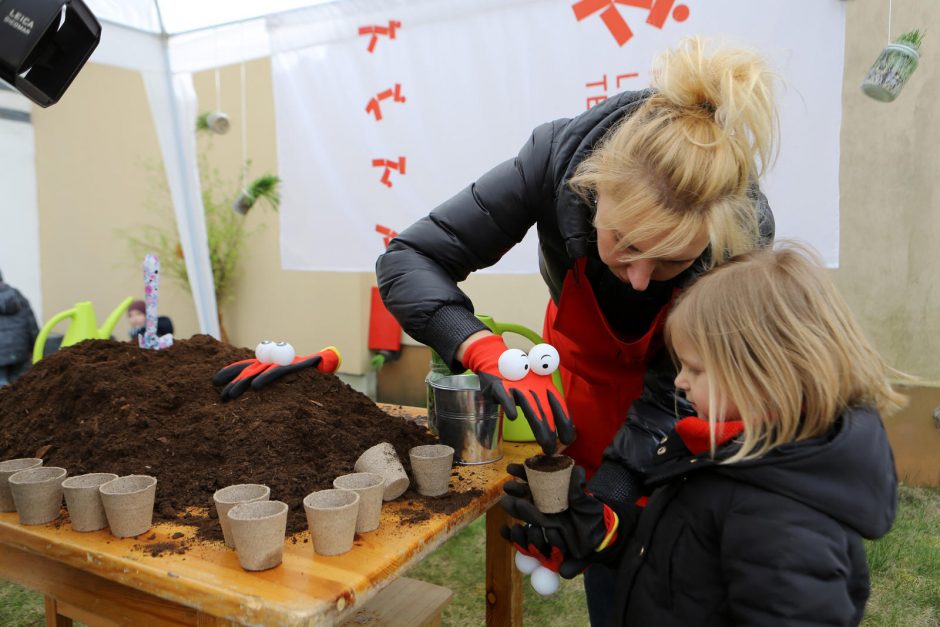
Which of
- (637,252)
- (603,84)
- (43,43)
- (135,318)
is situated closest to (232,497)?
(637,252)

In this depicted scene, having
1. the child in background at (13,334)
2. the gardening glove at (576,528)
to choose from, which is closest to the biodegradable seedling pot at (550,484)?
the gardening glove at (576,528)

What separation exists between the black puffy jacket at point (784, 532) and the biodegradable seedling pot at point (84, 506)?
3.03ft

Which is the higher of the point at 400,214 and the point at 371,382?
the point at 400,214

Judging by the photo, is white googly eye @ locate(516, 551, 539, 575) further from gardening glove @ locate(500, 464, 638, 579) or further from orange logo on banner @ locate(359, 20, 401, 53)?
orange logo on banner @ locate(359, 20, 401, 53)

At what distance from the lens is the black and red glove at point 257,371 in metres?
1.55

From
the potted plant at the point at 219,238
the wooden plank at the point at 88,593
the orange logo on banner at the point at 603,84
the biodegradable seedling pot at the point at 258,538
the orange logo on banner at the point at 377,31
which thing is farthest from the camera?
the potted plant at the point at 219,238

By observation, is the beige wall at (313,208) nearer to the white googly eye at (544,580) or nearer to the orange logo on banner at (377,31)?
the orange logo on banner at (377,31)

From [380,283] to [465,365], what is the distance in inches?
11.2

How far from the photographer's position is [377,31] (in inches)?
111

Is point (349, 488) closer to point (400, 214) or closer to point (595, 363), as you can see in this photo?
point (595, 363)

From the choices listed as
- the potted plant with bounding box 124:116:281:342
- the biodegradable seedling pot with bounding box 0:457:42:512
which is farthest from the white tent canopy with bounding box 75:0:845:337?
the potted plant with bounding box 124:116:281:342

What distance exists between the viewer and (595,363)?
1538mm

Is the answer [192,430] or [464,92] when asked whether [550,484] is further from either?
[464,92]

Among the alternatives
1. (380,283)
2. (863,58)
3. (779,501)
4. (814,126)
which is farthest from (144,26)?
(863,58)
